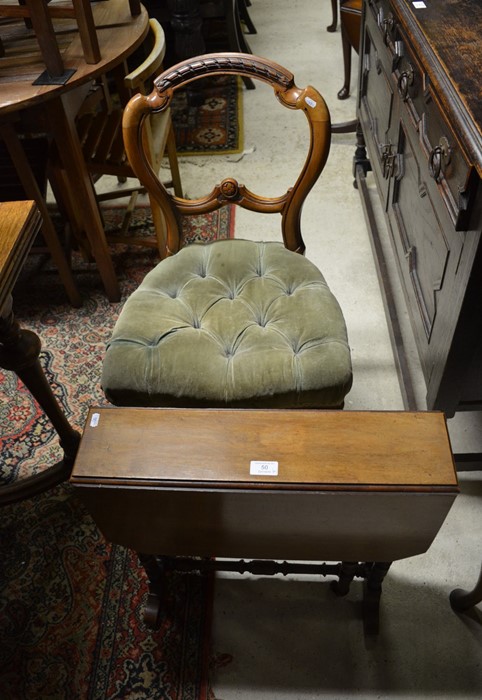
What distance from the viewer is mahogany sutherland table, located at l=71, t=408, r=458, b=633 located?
0.74 metres

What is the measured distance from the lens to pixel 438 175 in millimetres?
937

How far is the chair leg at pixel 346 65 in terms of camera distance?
2.45m

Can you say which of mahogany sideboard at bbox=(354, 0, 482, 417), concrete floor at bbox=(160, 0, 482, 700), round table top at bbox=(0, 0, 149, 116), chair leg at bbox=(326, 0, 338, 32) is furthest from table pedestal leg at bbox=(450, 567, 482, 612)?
chair leg at bbox=(326, 0, 338, 32)

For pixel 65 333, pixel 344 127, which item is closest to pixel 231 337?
pixel 65 333

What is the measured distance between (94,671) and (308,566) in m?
0.47

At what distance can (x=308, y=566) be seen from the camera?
1.02m

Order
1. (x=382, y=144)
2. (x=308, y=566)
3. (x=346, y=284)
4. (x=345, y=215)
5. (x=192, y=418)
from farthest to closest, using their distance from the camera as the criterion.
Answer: (x=345, y=215)
(x=346, y=284)
(x=382, y=144)
(x=308, y=566)
(x=192, y=418)

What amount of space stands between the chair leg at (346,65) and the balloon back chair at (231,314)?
1625mm

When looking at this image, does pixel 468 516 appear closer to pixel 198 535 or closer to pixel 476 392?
pixel 476 392

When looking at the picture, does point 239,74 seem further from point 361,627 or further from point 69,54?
point 361,627

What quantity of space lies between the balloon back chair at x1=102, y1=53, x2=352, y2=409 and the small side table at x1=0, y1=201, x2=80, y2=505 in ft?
0.64

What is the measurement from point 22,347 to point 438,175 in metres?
0.85

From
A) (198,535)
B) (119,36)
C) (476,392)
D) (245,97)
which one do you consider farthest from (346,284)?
(245,97)

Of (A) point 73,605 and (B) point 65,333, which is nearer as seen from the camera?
(A) point 73,605
